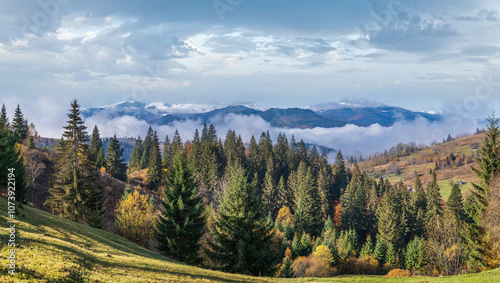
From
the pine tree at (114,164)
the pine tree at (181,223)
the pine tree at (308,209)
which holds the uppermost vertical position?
the pine tree at (114,164)

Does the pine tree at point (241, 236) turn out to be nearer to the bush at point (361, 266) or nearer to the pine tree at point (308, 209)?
the bush at point (361, 266)

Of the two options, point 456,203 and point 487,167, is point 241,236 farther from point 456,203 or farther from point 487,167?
point 456,203

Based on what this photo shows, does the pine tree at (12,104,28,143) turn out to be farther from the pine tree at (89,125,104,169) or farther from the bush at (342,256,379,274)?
the bush at (342,256,379,274)

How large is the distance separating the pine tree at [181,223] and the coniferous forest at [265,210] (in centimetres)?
11

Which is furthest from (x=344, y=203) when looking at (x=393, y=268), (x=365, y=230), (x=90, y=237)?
(x=90, y=237)

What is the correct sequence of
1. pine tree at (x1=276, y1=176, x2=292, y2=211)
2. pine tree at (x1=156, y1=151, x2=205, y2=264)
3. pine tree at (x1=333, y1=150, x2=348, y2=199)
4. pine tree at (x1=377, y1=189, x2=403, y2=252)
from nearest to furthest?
pine tree at (x1=156, y1=151, x2=205, y2=264) < pine tree at (x1=377, y1=189, x2=403, y2=252) < pine tree at (x1=276, y1=176, x2=292, y2=211) < pine tree at (x1=333, y1=150, x2=348, y2=199)

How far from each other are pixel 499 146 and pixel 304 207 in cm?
6143

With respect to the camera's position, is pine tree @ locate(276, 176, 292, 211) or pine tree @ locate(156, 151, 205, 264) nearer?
pine tree @ locate(156, 151, 205, 264)

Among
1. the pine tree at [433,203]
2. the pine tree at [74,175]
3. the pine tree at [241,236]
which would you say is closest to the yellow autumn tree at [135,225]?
the pine tree at [74,175]

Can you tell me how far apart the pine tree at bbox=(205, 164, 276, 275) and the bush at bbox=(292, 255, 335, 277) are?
35.0 m

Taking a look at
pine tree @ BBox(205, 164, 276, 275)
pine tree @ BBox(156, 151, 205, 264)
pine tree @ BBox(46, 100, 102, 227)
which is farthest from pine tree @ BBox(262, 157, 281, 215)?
pine tree @ BBox(205, 164, 276, 275)

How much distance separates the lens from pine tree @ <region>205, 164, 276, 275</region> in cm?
2894

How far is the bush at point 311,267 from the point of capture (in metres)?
62.0

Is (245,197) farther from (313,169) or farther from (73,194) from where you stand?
(313,169)
